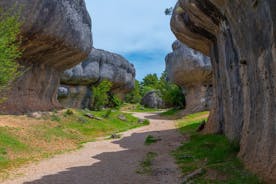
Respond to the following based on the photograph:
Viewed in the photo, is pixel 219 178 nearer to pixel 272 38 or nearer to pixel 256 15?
pixel 272 38

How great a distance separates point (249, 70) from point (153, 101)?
70716 millimetres

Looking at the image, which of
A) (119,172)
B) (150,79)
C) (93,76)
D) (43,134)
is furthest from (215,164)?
(150,79)

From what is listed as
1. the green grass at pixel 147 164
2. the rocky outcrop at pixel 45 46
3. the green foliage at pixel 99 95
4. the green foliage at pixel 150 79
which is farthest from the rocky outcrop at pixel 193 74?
the green foliage at pixel 150 79

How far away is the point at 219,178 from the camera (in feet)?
33.9

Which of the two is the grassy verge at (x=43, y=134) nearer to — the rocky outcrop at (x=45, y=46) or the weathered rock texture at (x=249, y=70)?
the rocky outcrop at (x=45, y=46)

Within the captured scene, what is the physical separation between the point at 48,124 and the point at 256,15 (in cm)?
2021

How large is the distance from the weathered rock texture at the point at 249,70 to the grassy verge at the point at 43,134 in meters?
9.96

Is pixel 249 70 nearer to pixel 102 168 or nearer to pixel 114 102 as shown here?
pixel 102 168

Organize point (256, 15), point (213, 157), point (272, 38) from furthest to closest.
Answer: point (213, 157) → point (256, 15) → point (272, 38)

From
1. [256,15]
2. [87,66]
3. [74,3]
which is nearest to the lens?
[256,15]

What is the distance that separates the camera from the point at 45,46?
89.1 feet

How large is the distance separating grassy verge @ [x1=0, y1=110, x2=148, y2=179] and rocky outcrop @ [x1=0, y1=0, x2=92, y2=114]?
2246mm

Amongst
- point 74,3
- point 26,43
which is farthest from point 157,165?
point 74,3

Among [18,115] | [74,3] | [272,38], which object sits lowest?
[18,115]
